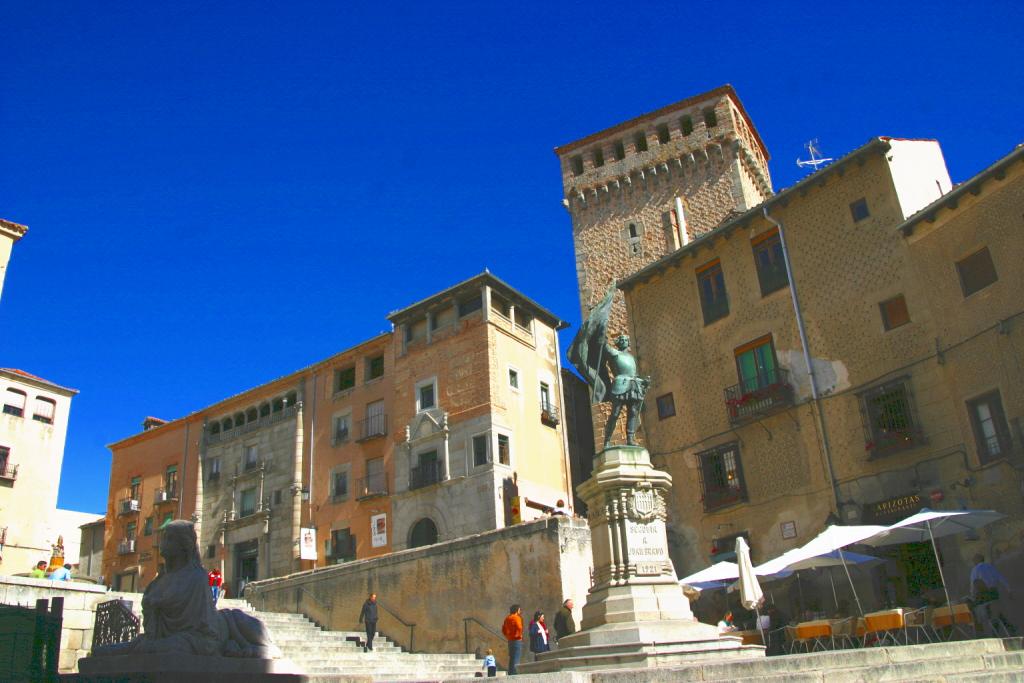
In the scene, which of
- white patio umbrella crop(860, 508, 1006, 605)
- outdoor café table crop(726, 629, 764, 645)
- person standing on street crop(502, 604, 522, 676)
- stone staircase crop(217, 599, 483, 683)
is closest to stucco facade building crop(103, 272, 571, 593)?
stone staircase crop(217, 599, 483, 683)

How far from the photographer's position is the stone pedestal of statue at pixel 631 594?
430 inches

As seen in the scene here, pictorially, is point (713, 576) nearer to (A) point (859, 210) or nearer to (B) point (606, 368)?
(B) point (606, 368)

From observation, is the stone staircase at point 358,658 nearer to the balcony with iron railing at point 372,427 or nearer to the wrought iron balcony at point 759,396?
the wrought iron balcony at point 759,396

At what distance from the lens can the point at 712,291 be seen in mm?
27203

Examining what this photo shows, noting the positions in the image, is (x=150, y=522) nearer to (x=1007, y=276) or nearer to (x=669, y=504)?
(x=669, y=504)

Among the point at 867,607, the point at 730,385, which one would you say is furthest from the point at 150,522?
the point at 867,607

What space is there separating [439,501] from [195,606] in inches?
922

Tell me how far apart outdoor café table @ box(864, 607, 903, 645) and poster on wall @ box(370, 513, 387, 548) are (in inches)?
823

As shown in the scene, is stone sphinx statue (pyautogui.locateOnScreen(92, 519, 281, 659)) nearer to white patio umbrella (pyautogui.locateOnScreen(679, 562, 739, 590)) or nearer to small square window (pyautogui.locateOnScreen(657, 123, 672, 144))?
white patio umbrella (pyautogui.locateOnScreen(679, 562, 739, 590))

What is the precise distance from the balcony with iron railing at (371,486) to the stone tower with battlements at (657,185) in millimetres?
11632

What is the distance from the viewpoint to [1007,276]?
1906 cm

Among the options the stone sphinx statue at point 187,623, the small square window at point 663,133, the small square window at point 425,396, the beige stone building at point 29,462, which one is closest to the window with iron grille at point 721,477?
the small square window at point 425,396

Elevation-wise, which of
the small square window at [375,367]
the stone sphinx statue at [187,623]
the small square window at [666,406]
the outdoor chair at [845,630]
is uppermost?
the small square window at [375,367]

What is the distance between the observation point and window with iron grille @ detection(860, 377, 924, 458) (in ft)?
67.8
